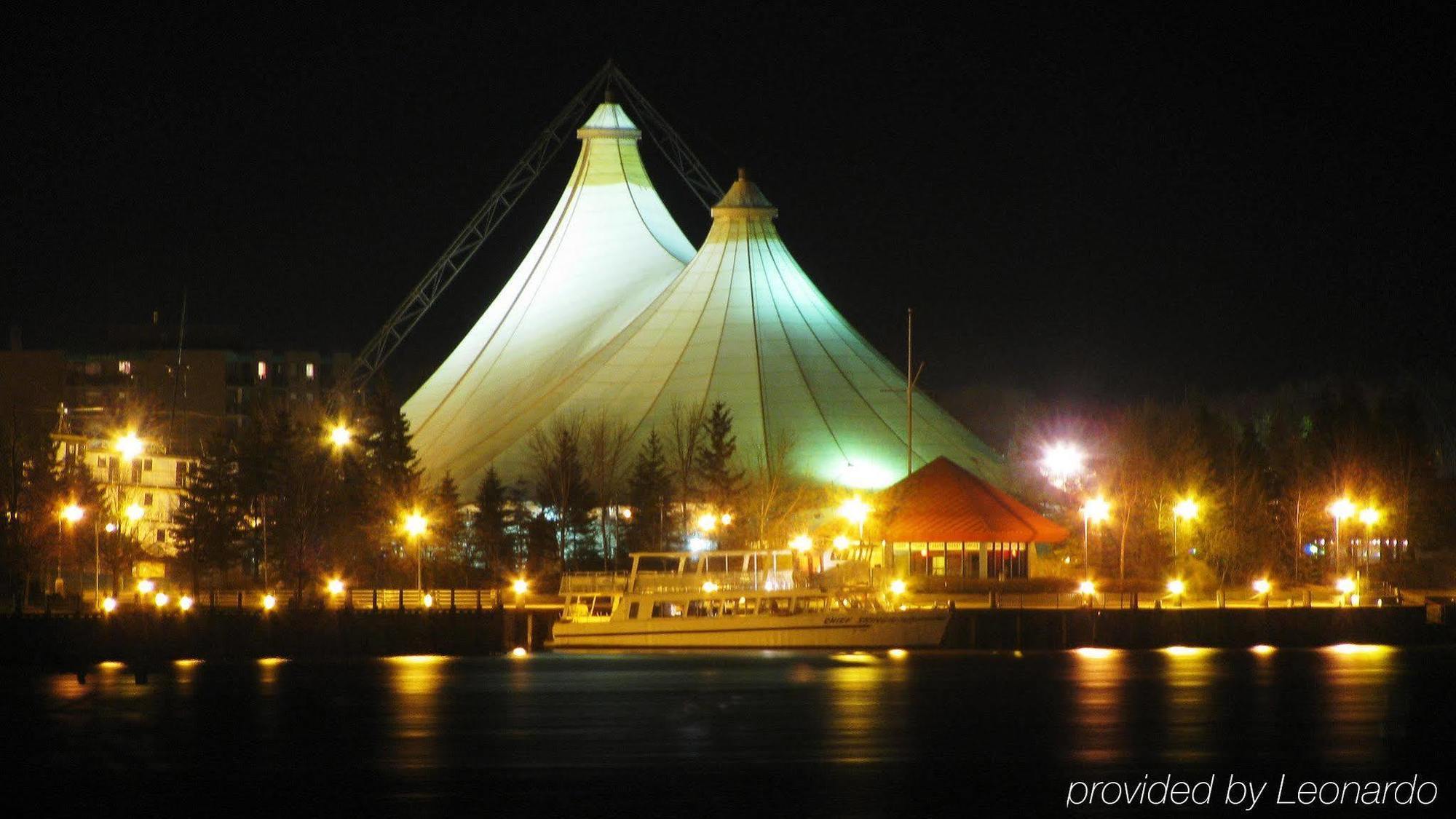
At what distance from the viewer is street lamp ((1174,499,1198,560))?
188ft

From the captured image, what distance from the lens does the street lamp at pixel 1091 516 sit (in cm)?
5384

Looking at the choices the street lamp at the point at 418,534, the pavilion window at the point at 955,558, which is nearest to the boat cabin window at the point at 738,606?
the street lamp at the point at 418,534

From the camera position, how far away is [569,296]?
78188mm

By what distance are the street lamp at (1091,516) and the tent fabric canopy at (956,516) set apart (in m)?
1.00

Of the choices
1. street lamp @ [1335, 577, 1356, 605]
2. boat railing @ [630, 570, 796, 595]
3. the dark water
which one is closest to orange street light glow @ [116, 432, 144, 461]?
the dark water

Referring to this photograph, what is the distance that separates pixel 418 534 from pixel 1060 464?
793 inches

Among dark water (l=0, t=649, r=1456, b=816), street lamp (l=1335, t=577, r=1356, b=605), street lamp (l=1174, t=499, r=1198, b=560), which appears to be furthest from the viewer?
street lamp (l=1174, t=499, r=1198, b=560)

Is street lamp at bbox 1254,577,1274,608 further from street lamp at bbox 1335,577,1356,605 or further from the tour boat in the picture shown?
the tour boat

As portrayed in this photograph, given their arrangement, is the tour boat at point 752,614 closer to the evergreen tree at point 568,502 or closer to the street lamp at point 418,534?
the street lamp at point 418,534

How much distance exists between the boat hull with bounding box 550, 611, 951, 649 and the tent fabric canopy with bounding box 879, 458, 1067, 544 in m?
11.3

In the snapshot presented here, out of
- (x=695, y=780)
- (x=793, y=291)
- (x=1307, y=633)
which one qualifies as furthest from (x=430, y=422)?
(x=695, y=780)

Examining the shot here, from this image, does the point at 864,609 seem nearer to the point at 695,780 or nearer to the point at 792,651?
the point at 792,651

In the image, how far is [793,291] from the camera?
73.0 m

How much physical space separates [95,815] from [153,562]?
33333mm
